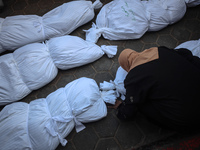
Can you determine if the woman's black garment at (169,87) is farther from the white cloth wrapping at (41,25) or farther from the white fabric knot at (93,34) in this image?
the white cloth wrapping at (41,25)

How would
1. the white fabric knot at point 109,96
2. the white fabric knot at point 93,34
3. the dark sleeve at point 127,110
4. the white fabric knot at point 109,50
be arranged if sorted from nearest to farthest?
the dark sleeve at point 127,110 → the white fabric knot at point 109,96 → the white fabric knot at point 109,50 → the white fabric knot at point 93,34

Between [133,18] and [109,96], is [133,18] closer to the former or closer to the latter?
[133,18]

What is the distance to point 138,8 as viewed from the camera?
2.69 m

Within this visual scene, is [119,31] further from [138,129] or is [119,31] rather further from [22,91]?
[22,91]

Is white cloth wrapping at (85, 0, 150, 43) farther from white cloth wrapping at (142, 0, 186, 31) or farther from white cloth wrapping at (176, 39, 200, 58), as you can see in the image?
white cloth wrapping at (176, 39, 200, 58)

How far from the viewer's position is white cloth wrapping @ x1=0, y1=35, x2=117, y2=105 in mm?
2176

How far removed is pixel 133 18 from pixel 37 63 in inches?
66.7

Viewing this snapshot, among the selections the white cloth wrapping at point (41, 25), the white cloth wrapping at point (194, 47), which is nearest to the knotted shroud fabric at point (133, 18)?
the white cloth wrapping at point (41, 25)

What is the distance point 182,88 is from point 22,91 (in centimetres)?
201

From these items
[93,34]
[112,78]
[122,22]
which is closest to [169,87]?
[112,78]

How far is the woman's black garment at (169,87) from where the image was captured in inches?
57.9

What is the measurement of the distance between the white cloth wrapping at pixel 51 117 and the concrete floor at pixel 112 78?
19 cm

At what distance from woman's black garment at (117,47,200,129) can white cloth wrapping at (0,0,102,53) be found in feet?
5.20

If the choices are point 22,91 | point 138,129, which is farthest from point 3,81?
point 138,129
